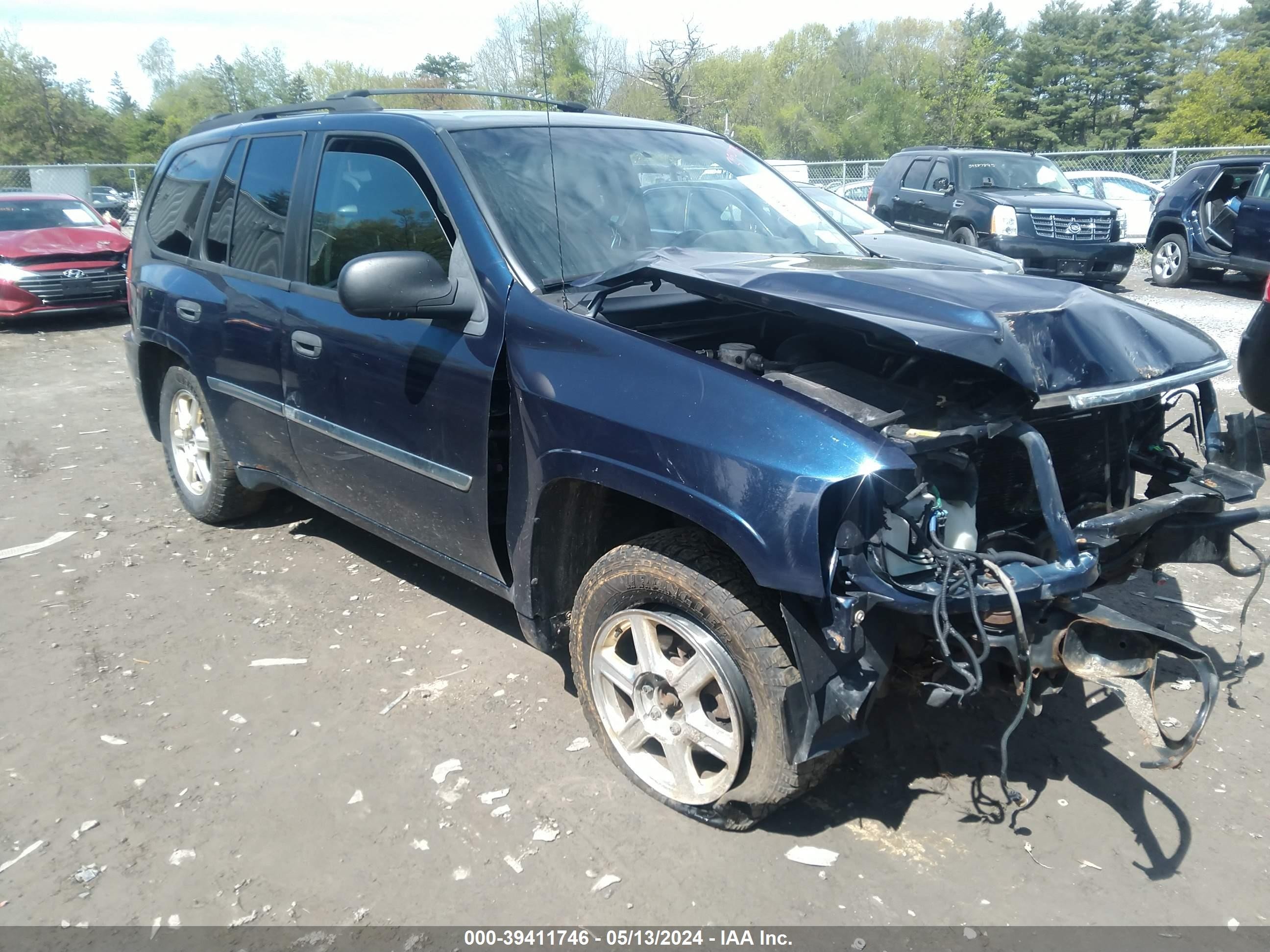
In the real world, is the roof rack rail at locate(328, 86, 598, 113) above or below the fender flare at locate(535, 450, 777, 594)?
above

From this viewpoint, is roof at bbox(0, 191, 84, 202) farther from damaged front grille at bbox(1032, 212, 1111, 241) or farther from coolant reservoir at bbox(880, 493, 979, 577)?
coolant reservoir at bbox(880, 493, 979, 577)

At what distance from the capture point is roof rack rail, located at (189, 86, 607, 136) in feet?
12.8

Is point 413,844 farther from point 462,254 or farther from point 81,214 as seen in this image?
point 81,214

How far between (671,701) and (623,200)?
1.85 metres

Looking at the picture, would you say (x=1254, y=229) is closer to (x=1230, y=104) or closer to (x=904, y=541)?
(x=904, y=541)

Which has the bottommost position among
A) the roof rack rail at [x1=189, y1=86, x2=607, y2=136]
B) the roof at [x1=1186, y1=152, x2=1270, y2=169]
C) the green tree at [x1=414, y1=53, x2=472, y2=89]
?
the roof at [x1=1186, y1=152, x2=1270, y2=169]

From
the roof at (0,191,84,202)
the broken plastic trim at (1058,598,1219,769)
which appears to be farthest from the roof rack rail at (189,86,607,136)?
the roof at (0,191,84,202)

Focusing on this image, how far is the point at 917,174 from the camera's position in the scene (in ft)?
47.7

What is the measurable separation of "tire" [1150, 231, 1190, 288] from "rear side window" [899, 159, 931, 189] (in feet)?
11.3

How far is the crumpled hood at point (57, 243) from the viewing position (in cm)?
1218

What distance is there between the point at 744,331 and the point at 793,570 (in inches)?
46.8

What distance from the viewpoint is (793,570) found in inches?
92.8

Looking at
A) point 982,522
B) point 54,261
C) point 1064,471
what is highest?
point 1064,471

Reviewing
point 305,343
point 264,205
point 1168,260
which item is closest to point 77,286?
point 264,205
